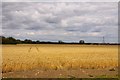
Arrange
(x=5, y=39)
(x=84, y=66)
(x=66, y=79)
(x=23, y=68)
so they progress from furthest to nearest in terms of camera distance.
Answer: (x=5, y=39) < (x=84, y=66) < (x=23, y=68) < (x=66, y=79)

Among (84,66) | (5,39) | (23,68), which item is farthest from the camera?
(5,39)

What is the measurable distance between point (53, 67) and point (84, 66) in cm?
286

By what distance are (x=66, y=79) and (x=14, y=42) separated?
10025 cm

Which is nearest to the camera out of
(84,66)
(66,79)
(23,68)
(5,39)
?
(66,79)

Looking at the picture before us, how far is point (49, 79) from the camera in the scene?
1480 centimetres

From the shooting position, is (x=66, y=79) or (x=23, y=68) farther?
(x=23, y=68)

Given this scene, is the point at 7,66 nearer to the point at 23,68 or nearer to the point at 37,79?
the point at 23,68

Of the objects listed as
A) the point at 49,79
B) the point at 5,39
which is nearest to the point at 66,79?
the point at 49,79

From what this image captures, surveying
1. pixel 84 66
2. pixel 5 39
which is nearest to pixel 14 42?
pixel 5 39

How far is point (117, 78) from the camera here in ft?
49.5

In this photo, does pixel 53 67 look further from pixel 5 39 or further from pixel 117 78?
pixel 5 39

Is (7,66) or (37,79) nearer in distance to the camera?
(37,79)

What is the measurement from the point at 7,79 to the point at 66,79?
2762 millimetres

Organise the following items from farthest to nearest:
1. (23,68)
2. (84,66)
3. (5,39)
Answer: (5,39)
(84,66)
(23,68)
